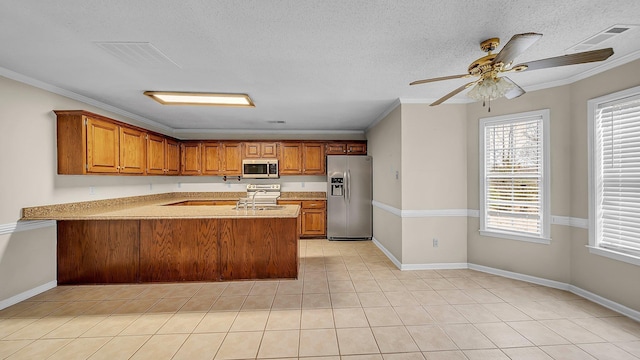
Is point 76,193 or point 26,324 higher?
point 76,193

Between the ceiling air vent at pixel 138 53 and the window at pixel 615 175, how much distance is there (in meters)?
4.31

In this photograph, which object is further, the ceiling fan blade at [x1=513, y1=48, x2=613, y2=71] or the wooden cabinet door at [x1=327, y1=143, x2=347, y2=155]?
the wooden cabinet door at [x1=327, y1=143, x2=347, y2=155]

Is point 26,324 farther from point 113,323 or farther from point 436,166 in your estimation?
point 436,166

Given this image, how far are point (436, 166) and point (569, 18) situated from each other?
2.07 meters

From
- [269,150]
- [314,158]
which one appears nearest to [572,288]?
[314,158]

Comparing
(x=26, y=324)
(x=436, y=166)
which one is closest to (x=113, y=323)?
(x=26, y=324)

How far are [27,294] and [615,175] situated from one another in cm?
625

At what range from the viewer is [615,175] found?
2.55 m

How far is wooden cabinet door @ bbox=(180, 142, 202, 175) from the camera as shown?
5.52m

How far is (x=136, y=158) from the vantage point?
13.2 feet

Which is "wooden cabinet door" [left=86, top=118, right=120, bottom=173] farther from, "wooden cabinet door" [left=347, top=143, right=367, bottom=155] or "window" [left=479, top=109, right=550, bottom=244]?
"window" [left=479, top=109, right=550, bottom=244]

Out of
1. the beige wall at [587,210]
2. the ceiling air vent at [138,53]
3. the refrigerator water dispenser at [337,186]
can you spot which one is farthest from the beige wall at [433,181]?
the ceiling air vent at [138,53]

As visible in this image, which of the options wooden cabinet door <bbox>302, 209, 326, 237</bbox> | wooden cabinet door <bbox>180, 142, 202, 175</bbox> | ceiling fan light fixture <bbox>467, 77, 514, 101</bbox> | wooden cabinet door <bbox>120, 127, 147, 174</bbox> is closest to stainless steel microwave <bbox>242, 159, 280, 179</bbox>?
wooden cabinet door <bbox>180, 142, 202, 175</bbox>

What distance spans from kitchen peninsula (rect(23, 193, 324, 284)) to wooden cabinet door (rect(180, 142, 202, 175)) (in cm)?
232
